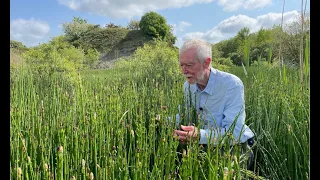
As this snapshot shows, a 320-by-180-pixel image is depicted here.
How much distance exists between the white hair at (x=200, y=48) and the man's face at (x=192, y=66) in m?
0.03

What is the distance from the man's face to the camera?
6.20ft

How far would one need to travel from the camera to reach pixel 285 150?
164cm

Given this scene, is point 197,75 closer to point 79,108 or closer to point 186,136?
point 186,136

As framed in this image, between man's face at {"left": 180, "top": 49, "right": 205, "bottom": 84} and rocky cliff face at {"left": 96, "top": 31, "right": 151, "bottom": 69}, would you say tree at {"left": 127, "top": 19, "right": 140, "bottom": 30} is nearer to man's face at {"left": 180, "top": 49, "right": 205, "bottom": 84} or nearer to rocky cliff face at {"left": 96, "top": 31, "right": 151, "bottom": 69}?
rocky cliff face at {"left": 96, "top": 31, "right": 151, "bottom": 69}

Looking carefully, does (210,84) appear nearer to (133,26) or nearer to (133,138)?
(133,138)

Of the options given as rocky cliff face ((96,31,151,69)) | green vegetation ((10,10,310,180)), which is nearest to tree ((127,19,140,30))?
rocky cliff face ((96,31,151,69))

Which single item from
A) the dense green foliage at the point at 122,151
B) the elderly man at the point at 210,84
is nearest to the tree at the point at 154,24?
the elderly man at the point at 210,84

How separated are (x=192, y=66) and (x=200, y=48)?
13cm

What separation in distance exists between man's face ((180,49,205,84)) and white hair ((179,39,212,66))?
3 cm

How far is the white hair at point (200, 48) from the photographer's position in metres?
1.89

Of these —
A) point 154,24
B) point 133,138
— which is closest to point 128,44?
point 154,24

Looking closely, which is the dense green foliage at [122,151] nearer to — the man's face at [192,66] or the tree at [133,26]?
the man's face at [192,66]

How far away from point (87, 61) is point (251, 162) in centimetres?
820

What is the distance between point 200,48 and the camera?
6.23 feet
